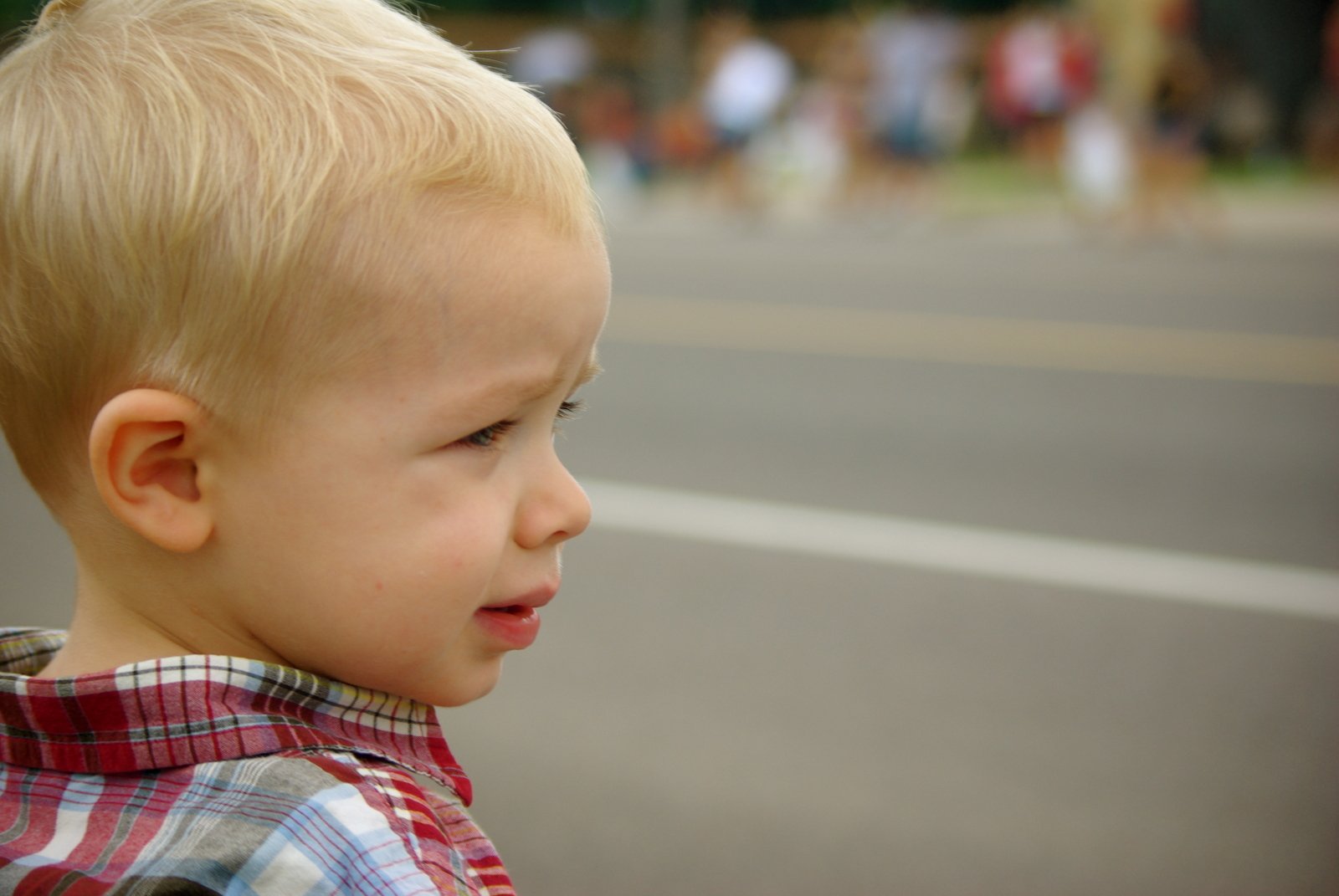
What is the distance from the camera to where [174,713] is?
1059 mm

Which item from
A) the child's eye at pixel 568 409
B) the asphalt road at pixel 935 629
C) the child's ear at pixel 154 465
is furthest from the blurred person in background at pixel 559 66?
the child's ear at pixel 154 465

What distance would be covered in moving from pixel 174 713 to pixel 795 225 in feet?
50.2

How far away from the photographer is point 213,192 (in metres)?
1.06

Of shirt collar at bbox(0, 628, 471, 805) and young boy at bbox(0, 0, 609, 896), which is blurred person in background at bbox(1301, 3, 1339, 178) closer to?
young boy at bbox(0, 0, 609, 896)

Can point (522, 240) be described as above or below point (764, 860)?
above

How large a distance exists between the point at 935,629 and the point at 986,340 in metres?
4.82

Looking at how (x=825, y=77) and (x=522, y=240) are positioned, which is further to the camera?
(x=825, y=77)

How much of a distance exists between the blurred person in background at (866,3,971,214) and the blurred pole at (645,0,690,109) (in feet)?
19.5

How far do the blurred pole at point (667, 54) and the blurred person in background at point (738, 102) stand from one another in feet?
16.2

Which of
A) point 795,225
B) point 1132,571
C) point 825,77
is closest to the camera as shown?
point 1132,571

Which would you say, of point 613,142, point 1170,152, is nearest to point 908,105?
point 1170,152

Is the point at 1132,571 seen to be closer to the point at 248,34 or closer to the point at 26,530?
the point at 26,530

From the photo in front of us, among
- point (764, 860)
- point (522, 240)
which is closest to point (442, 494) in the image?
point (522, 240)

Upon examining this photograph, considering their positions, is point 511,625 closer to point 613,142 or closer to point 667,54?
point 613,142
